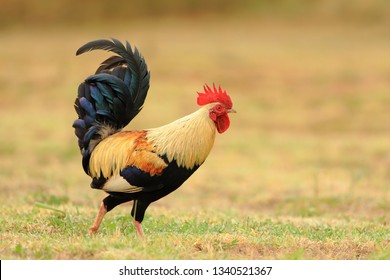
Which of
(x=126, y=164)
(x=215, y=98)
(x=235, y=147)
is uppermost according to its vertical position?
(x=215, y=98)

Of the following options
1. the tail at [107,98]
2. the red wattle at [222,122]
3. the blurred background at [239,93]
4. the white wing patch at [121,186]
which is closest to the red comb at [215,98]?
the red wattle at [222,122]

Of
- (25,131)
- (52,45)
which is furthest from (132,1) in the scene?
(25,131)

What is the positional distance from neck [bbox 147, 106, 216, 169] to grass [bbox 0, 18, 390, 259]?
83 centimetres

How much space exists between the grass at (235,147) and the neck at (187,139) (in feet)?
2.72

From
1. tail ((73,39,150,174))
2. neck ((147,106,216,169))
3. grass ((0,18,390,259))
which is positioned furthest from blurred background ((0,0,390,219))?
neck ((147,106,216,169))

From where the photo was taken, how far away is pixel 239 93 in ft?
→ 93.7

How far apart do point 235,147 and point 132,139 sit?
1302cm

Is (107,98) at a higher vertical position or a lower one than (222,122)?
higher

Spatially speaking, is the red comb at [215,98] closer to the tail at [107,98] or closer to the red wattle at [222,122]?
the red wattle at [222,122]

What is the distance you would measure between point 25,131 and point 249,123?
285 inches

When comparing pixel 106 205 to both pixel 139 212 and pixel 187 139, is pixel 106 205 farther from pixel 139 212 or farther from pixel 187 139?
pixel 187 139

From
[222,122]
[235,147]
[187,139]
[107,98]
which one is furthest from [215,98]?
[235,147]

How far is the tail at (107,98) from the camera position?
8.38 meters

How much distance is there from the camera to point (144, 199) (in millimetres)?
8117
